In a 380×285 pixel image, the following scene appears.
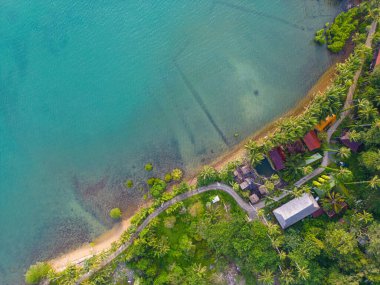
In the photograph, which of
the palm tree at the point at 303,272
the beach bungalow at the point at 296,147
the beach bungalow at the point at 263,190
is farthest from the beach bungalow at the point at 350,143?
the palm tree at the point at 303,272

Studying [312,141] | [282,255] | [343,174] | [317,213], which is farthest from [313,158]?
[282,255]

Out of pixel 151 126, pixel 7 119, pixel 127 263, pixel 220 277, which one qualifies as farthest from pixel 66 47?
pixel 220 277

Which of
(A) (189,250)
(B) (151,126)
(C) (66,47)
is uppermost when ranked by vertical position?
(C) (66,47)

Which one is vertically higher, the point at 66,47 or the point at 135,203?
the point at 66,47

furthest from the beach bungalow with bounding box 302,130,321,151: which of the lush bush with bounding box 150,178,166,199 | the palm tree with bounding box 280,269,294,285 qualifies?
the lush bush with bounding box 150,178,166,199

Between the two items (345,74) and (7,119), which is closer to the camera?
(345,74)

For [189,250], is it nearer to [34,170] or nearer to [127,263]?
[127,263]

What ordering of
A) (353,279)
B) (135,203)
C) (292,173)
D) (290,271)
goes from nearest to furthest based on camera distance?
1. (353,279)
2. (290,271)
3. (292,173)
4. (135,203)
